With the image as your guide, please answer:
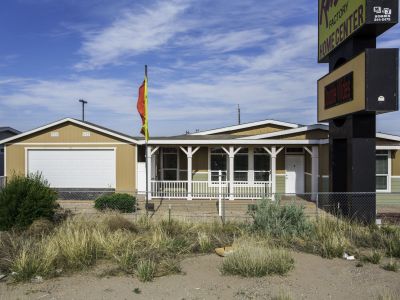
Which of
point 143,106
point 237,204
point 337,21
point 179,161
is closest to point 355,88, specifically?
point 337,21

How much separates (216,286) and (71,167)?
15.7 m

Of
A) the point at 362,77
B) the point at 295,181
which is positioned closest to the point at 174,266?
the point at 362,77

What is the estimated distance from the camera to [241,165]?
71.5 ft

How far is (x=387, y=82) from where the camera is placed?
11781 millimetres

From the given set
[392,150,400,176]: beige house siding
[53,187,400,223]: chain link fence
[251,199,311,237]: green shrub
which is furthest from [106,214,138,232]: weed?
[392,150,400,176]: beige house siding

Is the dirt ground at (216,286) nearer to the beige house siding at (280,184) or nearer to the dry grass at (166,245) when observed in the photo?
the dry grass at (166,245)

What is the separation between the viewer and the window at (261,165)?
70.6 ft

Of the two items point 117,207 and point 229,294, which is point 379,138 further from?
point 229,294

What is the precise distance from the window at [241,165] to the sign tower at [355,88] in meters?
5.93

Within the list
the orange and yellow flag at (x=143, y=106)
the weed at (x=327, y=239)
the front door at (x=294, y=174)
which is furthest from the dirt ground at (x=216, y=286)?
the front door at (x=294, y=174)

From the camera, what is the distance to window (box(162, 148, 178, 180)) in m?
22.5

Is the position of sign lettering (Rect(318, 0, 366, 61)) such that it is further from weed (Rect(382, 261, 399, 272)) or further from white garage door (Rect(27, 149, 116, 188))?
white garage door (Rect(27, 149, 116, 188))

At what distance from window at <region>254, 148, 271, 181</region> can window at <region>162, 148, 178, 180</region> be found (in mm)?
4019

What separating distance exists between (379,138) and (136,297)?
15.2 metres
